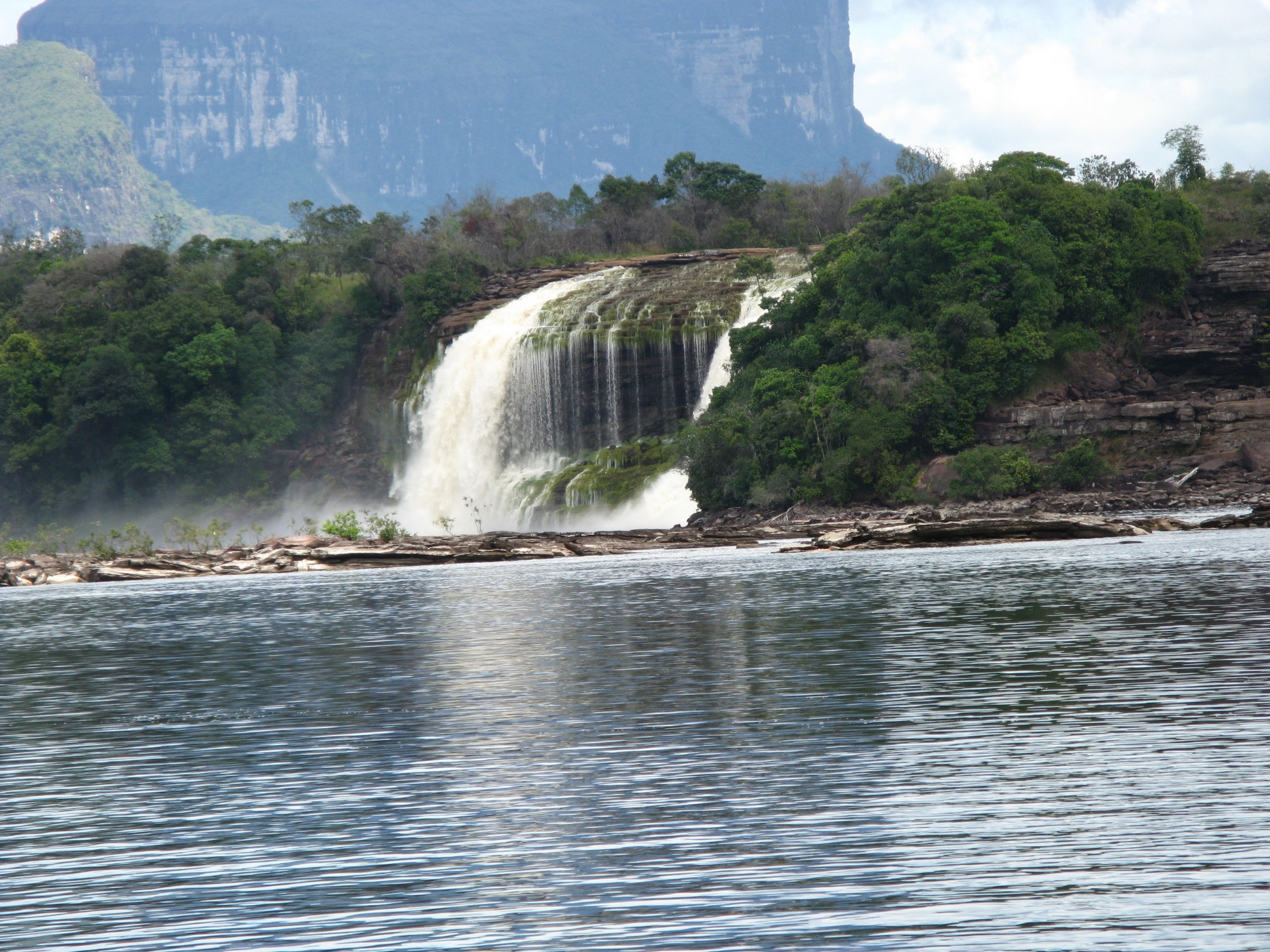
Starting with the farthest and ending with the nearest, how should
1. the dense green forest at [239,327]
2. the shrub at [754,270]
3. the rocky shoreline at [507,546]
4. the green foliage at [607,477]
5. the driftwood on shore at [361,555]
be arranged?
the dense green forest at [239,327] → the shrub at [754,270] → the green foliage at [607,477] → the driftwood on shore at [361,555] → the rocky shoreline at [507,546]

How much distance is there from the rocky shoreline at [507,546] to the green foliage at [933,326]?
3335 millimetres

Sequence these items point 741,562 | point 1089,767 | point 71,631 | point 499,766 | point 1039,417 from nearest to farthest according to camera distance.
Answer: point 1089,767 < point 499,766 < point 71,631 < point 741,562 < point 1039,417

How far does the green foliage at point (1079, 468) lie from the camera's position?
6172cm

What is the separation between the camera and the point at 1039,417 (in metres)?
63.9

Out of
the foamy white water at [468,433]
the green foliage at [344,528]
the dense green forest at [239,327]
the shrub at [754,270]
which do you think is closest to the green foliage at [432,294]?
the dense green forest at [239,327]

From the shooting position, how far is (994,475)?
61.2m

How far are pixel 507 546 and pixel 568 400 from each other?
907 inches

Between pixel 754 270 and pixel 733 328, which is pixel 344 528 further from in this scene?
pixel 754 270

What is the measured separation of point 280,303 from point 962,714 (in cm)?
9819

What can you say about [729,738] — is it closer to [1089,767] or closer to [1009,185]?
[1089,767]

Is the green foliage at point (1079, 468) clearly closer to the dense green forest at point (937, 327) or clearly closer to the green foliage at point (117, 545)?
the dense green forest at point (937, 327)

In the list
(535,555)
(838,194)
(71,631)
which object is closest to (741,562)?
(535,555)

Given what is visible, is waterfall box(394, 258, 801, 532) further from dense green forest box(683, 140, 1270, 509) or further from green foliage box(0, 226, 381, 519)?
green foliage box(0, 226, 381, 519)

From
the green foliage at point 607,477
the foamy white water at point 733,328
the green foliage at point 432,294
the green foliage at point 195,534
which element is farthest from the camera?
the green foliage at point 432,294
